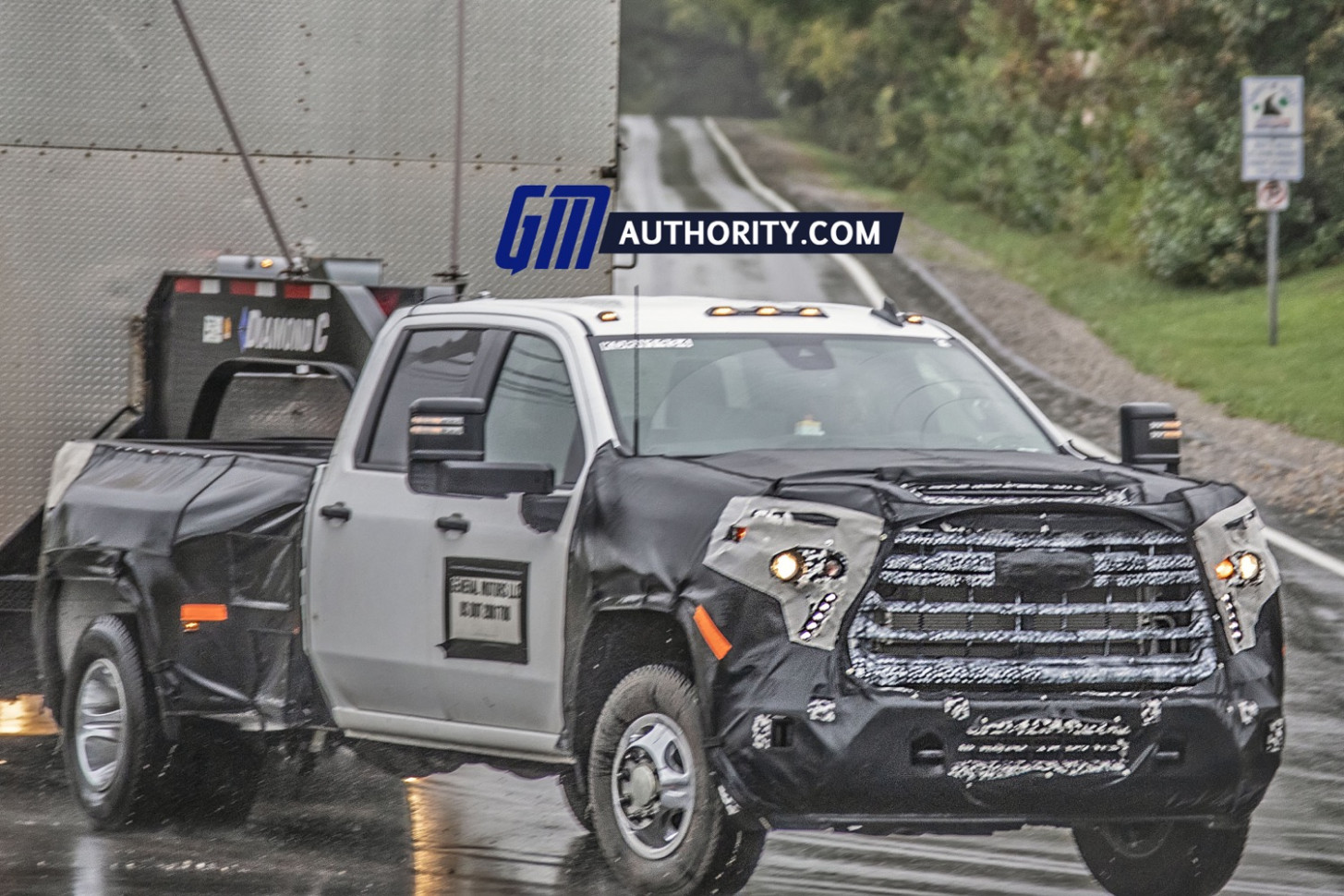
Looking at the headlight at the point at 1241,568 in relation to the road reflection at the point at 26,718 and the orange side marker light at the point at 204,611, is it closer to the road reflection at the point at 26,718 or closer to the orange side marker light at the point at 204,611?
the orange side marker light at the point at 204,611

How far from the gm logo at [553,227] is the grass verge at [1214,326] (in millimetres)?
11904

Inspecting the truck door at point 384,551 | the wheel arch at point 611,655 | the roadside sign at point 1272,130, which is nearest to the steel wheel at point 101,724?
the truck door at point 384,551

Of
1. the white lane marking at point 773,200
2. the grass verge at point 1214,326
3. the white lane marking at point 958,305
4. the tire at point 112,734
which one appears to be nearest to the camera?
the tire at point 112,734

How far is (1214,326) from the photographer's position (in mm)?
30734

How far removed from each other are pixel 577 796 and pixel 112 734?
6.55 feet

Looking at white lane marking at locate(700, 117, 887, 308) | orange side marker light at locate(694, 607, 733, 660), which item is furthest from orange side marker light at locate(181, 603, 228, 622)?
orange side marker light at locate(694, 607, 733, 660)

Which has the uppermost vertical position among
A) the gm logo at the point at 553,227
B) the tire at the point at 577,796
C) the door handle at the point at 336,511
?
the gm logo at the point at 553,227

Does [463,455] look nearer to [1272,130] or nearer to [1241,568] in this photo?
[1241,568]

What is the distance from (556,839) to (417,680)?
1.02 m

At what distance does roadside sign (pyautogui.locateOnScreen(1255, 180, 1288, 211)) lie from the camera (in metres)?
27.5

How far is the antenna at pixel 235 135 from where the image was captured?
465 inches

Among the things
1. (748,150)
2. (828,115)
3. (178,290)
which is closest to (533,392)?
(178,290)

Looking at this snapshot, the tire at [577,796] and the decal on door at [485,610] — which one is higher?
the decal on door at [485,610]

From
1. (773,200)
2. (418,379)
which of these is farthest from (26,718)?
(773,200)
